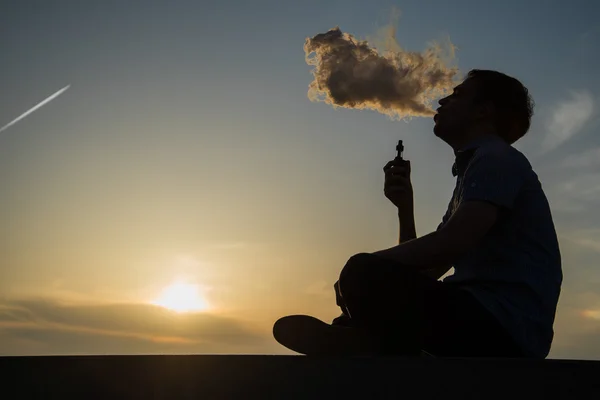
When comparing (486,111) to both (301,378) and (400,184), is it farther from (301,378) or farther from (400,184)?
(301,378)

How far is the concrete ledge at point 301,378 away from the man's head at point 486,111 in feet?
4.76

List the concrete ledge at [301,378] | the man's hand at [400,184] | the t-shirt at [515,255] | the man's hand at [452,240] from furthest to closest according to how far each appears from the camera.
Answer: the man's hand at [400,184], the t-shirt at [515,255], the man's hand at [452,240], the concrete ledge at [301,378]

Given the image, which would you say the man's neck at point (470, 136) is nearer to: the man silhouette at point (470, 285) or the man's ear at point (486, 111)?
the man's ear at point (486, 111)

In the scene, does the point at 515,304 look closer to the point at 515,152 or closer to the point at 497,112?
the point at 515,152

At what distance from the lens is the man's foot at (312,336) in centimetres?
298

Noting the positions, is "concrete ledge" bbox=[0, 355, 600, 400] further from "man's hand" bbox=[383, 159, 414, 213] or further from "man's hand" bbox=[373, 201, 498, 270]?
"man's hand" bbox=[383, 159, 414, 213]

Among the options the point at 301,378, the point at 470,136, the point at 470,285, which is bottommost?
the point at 301,378

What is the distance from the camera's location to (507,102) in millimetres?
3492

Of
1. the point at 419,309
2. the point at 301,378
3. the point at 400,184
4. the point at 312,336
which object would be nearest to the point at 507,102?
the point at 400,184

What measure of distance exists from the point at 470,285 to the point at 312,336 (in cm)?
68

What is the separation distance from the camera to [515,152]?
3.00 metres

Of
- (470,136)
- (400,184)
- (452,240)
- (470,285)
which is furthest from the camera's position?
(400,184)

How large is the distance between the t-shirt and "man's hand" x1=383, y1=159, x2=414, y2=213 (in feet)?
2.65

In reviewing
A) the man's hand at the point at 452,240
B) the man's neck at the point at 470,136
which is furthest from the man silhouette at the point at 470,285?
the man's neck at the point at 470,136
